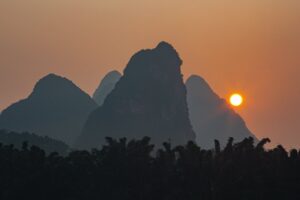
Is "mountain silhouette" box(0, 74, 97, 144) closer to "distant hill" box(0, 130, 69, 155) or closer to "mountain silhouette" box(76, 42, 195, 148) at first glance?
"mountain silhouette" box(76, 42, 195, 148)

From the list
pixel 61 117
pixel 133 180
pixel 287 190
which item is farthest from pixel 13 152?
pixel 61 117

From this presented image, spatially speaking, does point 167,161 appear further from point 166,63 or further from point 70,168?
point 166,63

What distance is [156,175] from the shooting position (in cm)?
3888

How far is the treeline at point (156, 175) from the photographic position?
35.8 m

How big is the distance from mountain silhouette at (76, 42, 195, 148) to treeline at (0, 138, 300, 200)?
108 meters

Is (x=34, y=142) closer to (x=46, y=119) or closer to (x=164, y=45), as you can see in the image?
(x=164, y=45)

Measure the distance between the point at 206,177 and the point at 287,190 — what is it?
18.1ft

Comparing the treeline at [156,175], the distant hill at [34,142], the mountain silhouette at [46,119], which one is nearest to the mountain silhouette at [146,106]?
the mountain silhouette at [46,119]

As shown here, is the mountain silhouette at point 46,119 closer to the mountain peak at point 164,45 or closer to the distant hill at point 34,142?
the mountain peak at point 164,45

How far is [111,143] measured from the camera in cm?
4238

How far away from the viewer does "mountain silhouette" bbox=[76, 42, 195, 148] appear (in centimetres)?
15488

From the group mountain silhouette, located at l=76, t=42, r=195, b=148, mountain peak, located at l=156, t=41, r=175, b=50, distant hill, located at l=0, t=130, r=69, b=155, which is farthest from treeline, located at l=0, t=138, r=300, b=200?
mountain peak, located at l=156, t=41, r=175, b=50

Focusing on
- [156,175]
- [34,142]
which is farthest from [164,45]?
[156,175]

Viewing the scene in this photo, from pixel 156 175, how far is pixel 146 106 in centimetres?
12068
